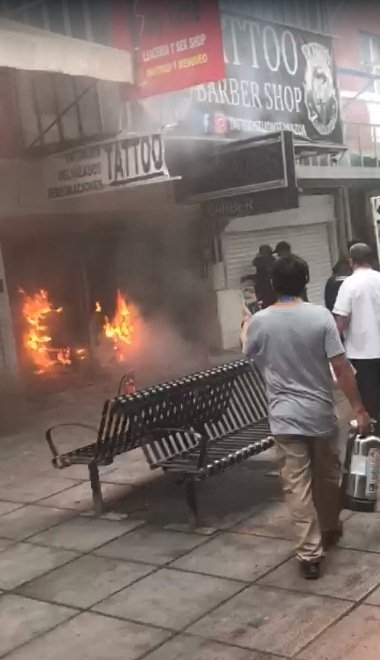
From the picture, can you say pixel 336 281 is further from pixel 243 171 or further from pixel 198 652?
pixel 198 652

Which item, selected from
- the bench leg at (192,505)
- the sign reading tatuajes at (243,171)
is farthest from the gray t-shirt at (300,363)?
the sign reading tatuajes at (243,171)

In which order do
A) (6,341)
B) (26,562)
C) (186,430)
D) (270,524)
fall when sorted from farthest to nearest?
(6,341) < (186,430) < (270,524) < (26,562)

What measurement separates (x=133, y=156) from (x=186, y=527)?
17.0ft

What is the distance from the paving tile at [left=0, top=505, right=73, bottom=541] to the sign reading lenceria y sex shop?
16.9 ft

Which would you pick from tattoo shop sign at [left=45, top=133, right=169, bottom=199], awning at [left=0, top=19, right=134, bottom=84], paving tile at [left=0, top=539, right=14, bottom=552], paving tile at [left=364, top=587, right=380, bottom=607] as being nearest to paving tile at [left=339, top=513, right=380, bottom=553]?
paving tile at [left=364, top=587, right=380, bottom=607]

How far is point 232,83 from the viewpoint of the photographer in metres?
13.6

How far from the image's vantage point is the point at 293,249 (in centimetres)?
1662

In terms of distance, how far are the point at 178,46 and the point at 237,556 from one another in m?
6.42

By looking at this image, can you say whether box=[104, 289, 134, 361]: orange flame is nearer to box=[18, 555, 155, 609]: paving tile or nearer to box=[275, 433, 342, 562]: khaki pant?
box=[18, 555, 155, 609]: paving tile

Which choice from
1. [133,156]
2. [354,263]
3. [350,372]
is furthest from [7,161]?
[350,372]

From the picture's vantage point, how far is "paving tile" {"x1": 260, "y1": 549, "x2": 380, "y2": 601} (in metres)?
4.15

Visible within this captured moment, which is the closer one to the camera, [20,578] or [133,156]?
[20,578]

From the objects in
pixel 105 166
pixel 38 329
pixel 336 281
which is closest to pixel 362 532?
pixel 336 281

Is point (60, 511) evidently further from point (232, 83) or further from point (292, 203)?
point (232, 83)
